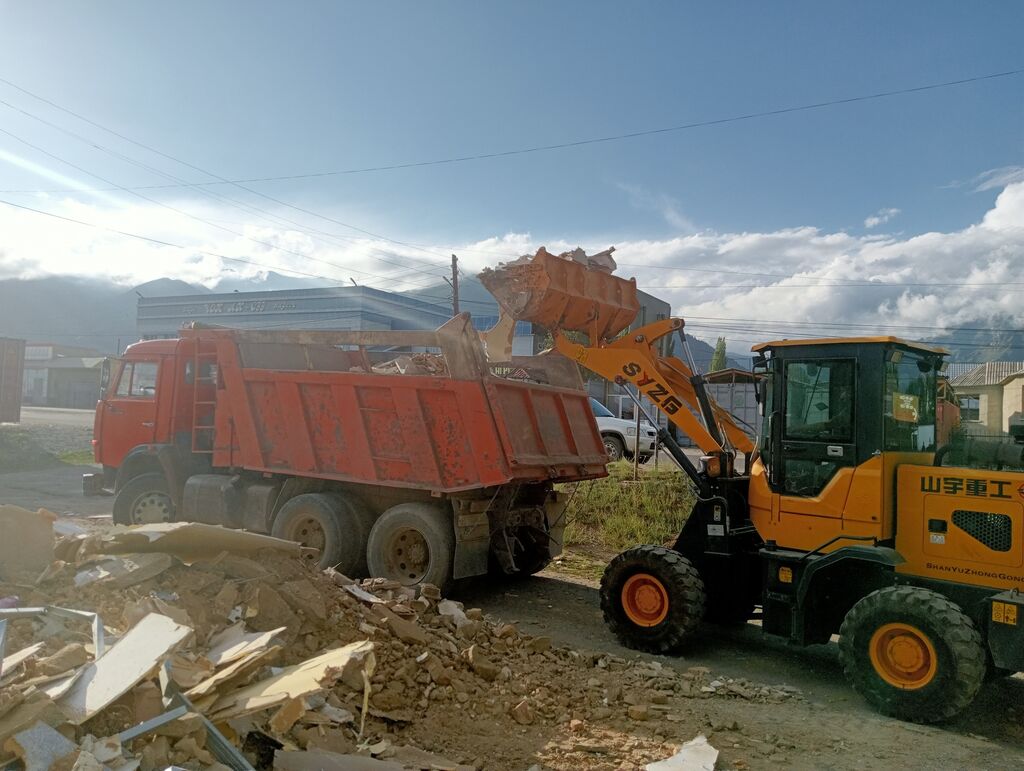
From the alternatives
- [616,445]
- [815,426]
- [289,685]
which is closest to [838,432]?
[815,426]

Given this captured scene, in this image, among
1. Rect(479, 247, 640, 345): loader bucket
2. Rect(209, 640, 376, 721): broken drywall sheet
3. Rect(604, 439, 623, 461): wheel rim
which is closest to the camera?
Rect(209, 640, 376, 721): broken drywall sheet

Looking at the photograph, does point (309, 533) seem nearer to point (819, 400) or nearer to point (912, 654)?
point (819, 400)

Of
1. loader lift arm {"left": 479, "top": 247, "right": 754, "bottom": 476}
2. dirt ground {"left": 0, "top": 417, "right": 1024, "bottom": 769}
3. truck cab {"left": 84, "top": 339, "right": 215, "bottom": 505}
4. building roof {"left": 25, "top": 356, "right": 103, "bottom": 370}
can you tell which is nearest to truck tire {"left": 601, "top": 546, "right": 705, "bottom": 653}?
dirt ground {"left": 0, "top": 417, "right": 1024, "bottom": 769}

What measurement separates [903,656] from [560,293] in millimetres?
3996

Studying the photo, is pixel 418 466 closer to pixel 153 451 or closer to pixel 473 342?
pixel 473 342

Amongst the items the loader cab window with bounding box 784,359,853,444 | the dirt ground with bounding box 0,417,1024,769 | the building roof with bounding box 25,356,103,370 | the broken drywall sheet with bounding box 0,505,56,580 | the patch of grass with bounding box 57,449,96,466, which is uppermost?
the building roof with bounding box 25,356,103,370

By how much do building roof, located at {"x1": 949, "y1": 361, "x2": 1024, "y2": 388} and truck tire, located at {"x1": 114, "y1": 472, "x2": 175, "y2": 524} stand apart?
104 feet

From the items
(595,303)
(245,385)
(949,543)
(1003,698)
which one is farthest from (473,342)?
(1003,698)

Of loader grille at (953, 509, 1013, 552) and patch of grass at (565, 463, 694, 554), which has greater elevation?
loader grille at (953, 509, 1013, 552)

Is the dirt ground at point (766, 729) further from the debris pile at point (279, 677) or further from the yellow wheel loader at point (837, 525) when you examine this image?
the yellow wheel loader at point (837, 525)

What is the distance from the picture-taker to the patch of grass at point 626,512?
10.9m

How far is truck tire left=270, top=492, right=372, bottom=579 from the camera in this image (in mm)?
7965

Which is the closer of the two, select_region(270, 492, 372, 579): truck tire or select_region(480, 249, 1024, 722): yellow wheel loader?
select_region(480, 249, 1024, 722): yellow wheel loader

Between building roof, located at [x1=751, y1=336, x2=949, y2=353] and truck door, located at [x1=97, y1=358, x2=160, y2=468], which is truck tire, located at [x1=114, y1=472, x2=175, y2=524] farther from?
building roof, located at [x1=751, y1=336, x2=949, y2=353]
